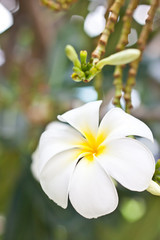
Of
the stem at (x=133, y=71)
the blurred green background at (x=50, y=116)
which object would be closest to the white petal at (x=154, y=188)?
the stem at (x=133, y=71)

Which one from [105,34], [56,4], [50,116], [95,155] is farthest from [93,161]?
[50,116]

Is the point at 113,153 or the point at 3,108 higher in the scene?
the point at 113,153

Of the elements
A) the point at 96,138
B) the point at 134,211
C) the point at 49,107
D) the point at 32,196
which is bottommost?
the point at 134,211

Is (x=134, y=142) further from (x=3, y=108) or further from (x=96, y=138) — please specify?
(x=3, y=108)

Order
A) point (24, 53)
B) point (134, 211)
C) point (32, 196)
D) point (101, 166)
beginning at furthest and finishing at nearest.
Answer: point (24, 53), point (134, 211), point (32, 196), point (101, 166)

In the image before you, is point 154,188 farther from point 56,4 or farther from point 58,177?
point 56,4

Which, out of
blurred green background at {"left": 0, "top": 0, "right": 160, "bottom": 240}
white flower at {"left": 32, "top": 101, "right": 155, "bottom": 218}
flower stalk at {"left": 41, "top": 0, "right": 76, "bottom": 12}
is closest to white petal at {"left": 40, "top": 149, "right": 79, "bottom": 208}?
white flower at {"left": 32, "top": 101, "right": 155, "bottom": 218}

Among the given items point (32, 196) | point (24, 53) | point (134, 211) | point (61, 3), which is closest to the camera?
point (61, 3)

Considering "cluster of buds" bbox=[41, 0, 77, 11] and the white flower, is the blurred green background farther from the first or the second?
the white flower

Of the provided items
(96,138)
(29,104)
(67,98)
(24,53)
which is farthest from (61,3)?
(24,53)
